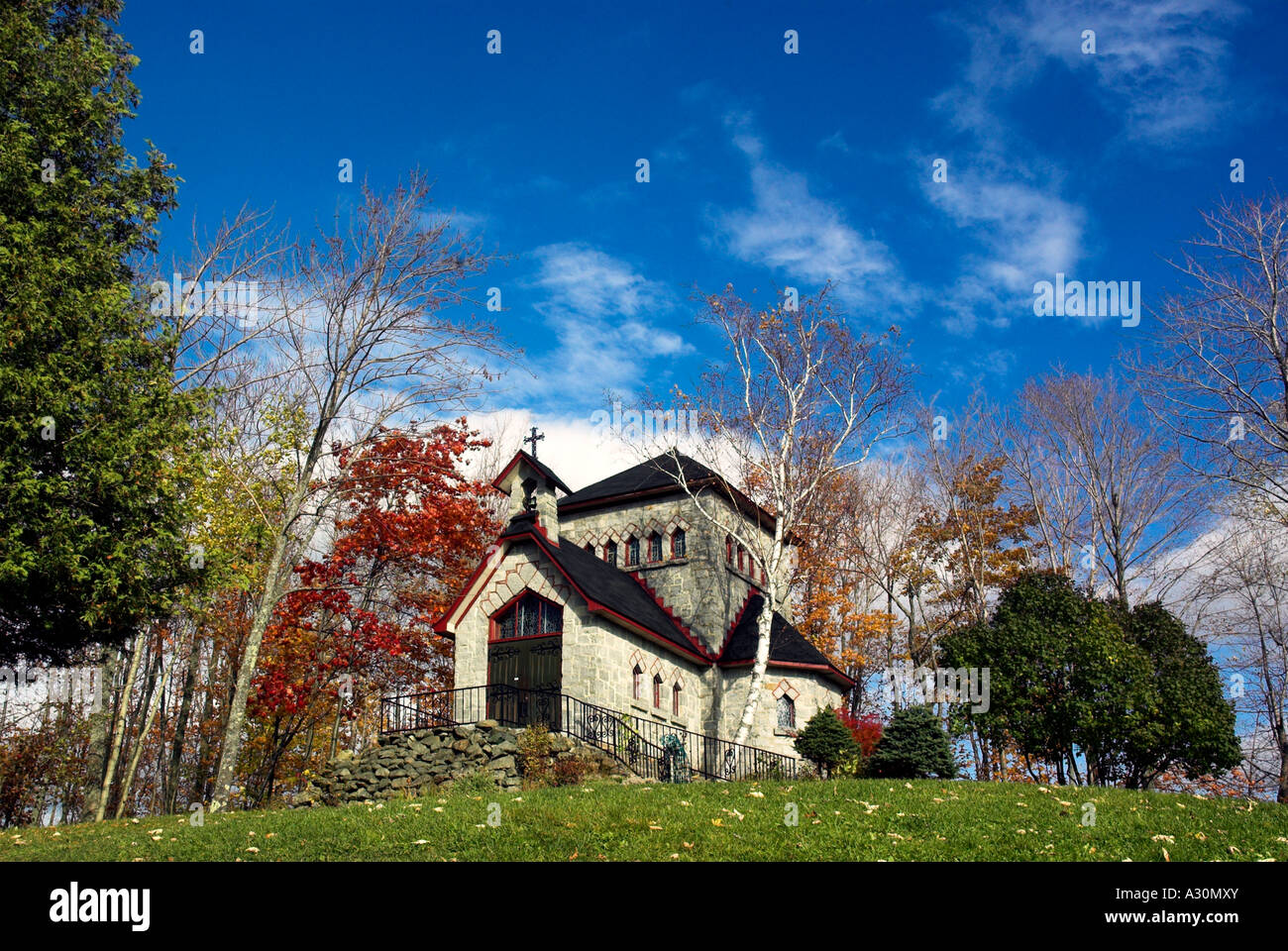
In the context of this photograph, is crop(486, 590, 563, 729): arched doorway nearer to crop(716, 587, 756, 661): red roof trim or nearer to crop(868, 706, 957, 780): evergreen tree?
crop(716, 587, 756, 661): red roof trim

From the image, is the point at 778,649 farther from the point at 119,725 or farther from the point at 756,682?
the point at 119,725

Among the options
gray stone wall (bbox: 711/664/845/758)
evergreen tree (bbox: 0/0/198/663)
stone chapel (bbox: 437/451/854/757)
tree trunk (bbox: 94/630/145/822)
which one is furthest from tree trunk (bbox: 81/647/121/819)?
gray stone wall (bbox: 711/664/845/758)

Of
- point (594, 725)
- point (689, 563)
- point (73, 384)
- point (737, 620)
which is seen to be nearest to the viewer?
point (73, 384)

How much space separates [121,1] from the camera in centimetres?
1722

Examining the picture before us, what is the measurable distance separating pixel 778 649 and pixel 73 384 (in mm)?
17369

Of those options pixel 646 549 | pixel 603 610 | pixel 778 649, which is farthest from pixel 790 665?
pixel 603 610

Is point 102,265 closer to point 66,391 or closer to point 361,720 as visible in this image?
point 66,391

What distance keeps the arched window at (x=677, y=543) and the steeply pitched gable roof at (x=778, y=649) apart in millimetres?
2629

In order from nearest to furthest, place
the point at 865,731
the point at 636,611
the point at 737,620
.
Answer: the point at 636,611
the point at 865,731
the point at 737,620

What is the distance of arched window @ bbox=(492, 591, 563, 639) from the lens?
20469mm

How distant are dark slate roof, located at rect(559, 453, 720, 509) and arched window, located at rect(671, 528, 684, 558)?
1.33 meters

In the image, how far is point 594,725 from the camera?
60.4ft
